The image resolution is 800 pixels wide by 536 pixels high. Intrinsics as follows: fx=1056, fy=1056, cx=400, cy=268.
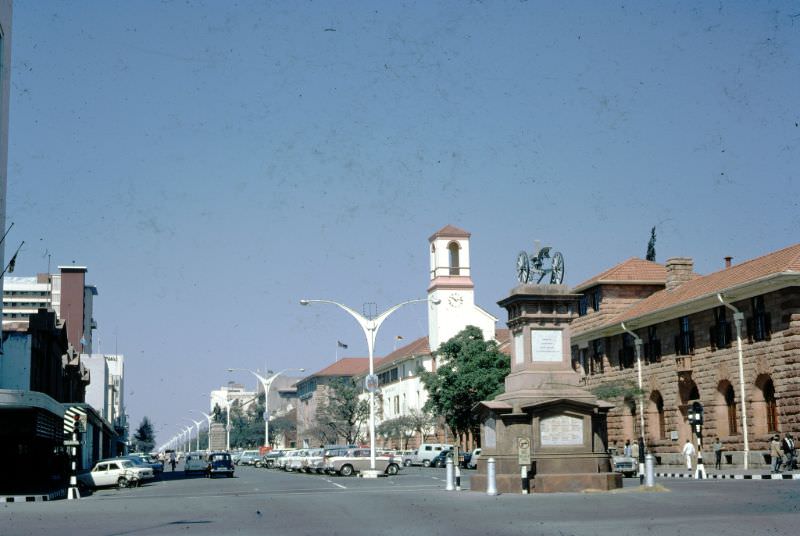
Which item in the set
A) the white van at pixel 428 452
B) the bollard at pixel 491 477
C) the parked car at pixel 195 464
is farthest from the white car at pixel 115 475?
the white van at pixel 428 452

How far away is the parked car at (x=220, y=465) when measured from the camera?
197ft

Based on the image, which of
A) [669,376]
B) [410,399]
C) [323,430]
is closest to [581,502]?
[669,376]

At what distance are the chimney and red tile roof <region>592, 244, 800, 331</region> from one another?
1.52ft

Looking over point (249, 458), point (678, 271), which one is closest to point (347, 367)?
point (249, 458)

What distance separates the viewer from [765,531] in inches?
666

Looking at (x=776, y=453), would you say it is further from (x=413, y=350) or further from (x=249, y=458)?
(x=413, y=350)

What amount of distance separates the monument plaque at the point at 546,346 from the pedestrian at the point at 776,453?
1420 cm

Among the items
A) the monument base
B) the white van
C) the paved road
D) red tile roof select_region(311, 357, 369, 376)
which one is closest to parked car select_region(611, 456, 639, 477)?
the paved road

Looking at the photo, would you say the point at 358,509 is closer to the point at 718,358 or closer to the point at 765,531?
the point at 765,531

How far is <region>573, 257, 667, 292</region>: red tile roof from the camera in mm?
64500

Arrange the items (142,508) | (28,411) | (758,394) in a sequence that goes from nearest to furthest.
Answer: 1. (142,508)
2. (28,411)
3. (758,394)

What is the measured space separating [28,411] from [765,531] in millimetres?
33133

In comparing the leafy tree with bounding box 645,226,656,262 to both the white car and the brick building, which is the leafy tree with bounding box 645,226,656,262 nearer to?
the brick building

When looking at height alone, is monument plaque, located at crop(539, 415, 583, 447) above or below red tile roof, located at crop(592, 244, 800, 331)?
below
